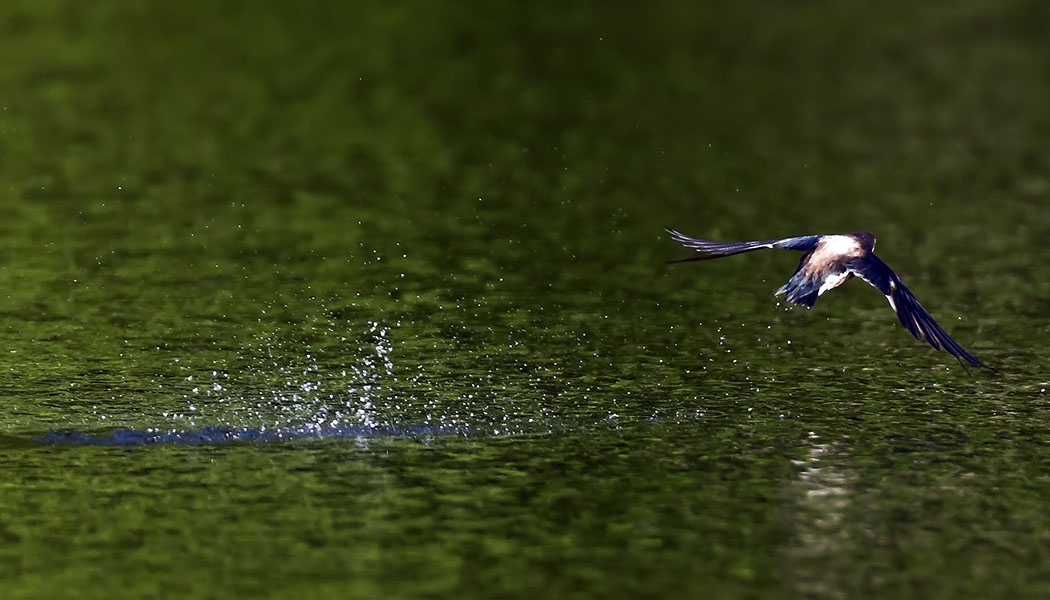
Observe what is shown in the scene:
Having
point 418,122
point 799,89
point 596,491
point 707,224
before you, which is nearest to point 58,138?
point 418,122

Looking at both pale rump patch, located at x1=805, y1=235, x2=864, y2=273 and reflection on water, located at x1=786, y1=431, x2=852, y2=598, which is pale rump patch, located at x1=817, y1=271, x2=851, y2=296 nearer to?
pale rump patch, located at x1=805, y1=235, x2=864, y2=273

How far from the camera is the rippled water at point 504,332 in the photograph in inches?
344

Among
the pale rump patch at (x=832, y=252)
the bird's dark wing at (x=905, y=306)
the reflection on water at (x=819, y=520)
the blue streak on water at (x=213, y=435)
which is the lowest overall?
the reflection on water at (x=819, y=520)

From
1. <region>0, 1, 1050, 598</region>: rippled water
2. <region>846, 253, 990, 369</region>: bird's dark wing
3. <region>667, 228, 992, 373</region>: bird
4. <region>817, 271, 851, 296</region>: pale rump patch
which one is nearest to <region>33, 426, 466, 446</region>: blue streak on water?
<region>0, 1, 1050, 598</region>: rippled water

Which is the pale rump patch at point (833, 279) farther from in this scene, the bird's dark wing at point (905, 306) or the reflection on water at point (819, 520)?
the reflection on water at point (819, 520)

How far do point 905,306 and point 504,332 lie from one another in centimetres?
417

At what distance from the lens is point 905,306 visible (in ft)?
31.1

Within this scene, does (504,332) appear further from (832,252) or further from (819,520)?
(819,520)

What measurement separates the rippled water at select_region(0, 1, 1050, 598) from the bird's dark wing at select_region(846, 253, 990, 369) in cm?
95

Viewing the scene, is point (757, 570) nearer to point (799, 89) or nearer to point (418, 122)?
point (418, 122)

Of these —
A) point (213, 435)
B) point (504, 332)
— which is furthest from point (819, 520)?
point (504, 332)

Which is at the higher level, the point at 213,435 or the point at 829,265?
the point at 829,265

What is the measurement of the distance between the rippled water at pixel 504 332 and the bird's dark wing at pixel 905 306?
955mm

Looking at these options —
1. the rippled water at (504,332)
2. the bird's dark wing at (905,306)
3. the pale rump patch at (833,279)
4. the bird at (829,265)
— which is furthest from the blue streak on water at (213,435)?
the bird's dark wing at (905,306)
